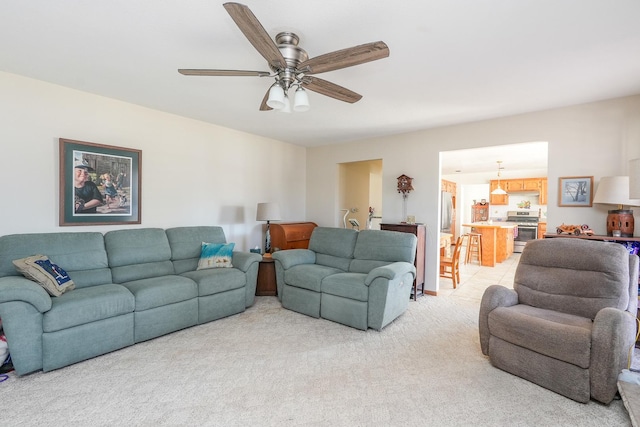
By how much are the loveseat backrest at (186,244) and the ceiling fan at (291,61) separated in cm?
226

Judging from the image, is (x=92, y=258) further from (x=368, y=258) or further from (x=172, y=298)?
(x=368, y=258)

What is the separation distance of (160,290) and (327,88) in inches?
92.8

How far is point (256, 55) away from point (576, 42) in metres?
2.28

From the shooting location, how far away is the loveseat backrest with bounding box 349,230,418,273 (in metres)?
3.52

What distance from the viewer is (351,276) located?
3.31 meters

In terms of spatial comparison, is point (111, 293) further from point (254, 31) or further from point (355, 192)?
point (355, 192)

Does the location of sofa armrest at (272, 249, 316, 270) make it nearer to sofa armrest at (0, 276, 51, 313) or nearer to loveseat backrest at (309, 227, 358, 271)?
loveseat backrest at (309, 227, 358, 271)

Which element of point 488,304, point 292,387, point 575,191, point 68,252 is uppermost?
point 575,191

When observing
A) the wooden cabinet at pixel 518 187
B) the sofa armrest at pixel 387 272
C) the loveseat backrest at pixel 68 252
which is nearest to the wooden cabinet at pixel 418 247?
the sofa armrest at pixel 387 272

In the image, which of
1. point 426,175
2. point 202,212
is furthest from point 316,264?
point 426,175

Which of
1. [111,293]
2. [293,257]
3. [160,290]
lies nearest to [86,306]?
[111,293]

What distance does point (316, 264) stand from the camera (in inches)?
161

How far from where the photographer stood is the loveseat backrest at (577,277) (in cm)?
226

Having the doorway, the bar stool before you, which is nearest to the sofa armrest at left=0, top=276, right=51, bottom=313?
the doorway
